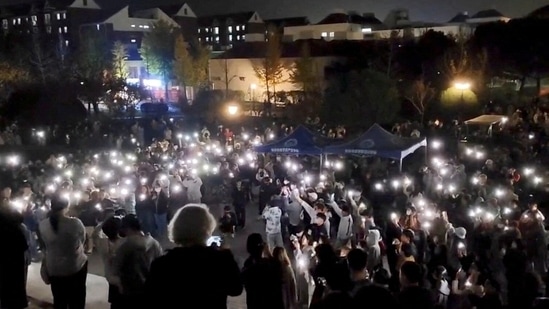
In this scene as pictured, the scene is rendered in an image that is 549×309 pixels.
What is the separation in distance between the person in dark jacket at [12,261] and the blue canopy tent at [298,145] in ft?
34.6

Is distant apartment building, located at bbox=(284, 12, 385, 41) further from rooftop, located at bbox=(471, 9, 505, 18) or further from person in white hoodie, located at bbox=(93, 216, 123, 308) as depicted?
person in white hoodie, located at bbox=(93, 216, 123, 308)

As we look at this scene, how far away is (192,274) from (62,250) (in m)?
2.62

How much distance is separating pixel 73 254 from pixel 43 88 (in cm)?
2862

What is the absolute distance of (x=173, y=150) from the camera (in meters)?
19.3

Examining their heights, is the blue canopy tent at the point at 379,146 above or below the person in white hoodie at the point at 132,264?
below

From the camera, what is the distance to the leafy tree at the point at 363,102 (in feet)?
91.7

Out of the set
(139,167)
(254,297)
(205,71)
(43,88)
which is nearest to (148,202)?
(139,167)

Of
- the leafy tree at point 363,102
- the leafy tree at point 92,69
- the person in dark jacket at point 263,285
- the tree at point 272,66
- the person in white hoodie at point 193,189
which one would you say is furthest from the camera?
the tree at point 272,66

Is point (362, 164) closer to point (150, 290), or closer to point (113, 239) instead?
point (113, 239)

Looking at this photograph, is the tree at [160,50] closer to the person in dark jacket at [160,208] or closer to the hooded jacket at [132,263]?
the person in dark jacket at [160,208]

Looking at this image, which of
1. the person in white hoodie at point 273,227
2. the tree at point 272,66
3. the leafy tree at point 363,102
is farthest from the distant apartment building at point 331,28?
the person in white hoodie at point 273,227

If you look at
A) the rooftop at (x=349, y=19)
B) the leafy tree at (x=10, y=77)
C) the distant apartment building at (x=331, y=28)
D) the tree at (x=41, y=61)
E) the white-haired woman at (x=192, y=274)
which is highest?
the rooftop at (x=349, y=19)

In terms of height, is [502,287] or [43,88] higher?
[43,88]

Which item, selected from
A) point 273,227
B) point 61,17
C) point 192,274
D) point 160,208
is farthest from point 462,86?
point 61,17
